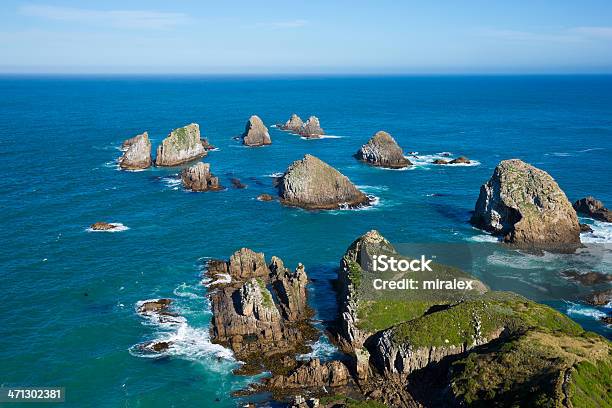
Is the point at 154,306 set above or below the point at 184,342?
above

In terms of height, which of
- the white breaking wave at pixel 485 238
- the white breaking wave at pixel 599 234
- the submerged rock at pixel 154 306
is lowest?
the submerged rock at pixel 154 306

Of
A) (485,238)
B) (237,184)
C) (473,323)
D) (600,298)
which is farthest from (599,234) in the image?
Answer: (237,184)

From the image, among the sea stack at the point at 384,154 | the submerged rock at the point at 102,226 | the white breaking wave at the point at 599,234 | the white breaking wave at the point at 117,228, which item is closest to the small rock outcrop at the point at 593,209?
the white breaking wave at the point at 599,234

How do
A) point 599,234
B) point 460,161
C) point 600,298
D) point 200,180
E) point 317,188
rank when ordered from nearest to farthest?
point 600,298 < point 599,234 < point 317,188 < point 200,180 < point 460,161

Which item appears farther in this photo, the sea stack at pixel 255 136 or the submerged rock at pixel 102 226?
the sea stack at pixel 255 136

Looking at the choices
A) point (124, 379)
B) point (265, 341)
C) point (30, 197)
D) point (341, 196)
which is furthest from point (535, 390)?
point (30, 197)

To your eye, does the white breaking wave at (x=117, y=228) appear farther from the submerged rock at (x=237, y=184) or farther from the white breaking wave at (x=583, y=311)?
the white breaking wave at (x=583, y=311)

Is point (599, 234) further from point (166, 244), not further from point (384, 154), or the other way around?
point (166, 244)
